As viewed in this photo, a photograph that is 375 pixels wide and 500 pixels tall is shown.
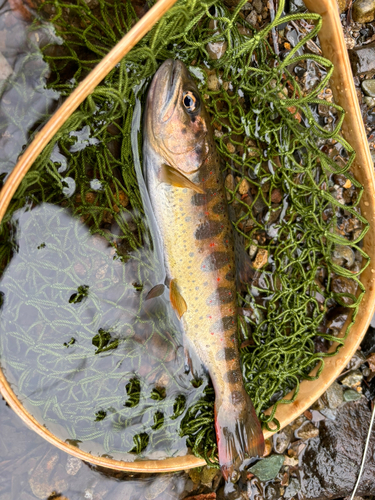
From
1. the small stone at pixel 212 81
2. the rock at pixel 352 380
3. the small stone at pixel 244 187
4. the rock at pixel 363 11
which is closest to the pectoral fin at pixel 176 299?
the small stone at pixel 244 187

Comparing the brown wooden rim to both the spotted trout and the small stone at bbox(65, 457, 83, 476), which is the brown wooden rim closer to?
the spotted trout

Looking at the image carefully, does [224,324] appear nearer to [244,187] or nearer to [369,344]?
[244,187]

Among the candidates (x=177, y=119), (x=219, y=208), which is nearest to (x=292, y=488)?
(x=219, y=208)

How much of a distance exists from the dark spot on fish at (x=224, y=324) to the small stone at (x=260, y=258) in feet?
1.50

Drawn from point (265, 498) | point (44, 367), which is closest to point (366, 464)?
point (265, 498)

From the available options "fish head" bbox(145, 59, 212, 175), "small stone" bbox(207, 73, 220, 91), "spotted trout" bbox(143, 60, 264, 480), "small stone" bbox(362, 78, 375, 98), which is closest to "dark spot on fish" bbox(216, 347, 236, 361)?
"spotted trout" bbox(143, 60, 264, 480)

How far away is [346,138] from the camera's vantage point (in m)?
2.07

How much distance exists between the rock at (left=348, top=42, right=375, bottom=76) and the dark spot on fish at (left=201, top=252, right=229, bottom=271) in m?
1.81

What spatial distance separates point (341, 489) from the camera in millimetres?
2709

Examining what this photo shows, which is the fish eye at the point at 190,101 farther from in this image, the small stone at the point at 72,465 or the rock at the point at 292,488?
the rock at the point at 292,488

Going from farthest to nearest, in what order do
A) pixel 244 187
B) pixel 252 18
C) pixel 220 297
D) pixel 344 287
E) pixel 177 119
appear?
1. pixel 344 287
2. pixel 244 187
3. pixel 252 18
4. pixel 220 297
5. pixel 177 119

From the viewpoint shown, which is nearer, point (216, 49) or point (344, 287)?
point (216, 49)

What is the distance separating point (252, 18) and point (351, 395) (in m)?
2.83

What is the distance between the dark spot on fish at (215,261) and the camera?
6.51 feet
